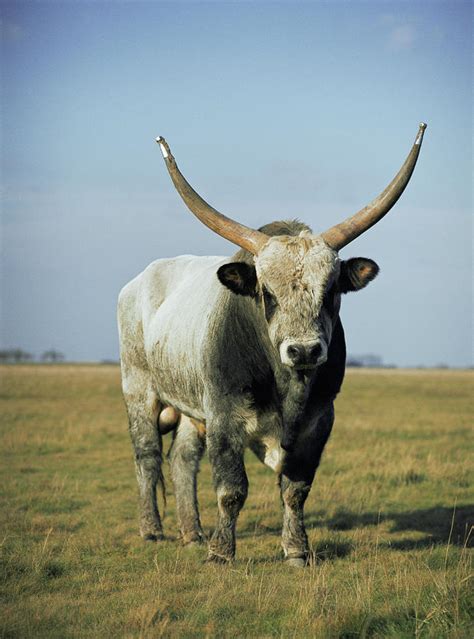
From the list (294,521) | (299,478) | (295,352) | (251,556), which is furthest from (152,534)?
(295,352)

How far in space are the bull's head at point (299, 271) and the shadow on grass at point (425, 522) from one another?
3.35m

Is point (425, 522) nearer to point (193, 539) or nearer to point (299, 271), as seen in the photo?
point (193, 539)

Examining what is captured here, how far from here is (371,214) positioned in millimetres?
7109

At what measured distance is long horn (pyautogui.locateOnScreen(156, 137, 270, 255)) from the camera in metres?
7.15

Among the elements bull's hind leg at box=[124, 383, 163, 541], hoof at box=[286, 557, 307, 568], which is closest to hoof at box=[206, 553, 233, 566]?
hoof at box=[286, 557, 307, 568]

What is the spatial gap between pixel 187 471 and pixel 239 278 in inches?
131

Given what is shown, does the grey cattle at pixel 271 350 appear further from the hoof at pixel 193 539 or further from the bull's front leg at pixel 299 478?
the hoof at pixel 193 539

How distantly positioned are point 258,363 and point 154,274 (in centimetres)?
356

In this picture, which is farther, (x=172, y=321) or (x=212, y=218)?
(x=172, y=321)

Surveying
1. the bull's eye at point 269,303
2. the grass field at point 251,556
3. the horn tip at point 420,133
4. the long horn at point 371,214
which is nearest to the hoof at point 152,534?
the grass field at point 251,556

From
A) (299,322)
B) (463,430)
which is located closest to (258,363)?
(299,322)

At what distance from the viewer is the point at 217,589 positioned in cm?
636

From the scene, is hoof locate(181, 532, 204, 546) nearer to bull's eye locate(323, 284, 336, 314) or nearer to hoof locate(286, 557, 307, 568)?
hoof locate(286, 557, 307, 568)

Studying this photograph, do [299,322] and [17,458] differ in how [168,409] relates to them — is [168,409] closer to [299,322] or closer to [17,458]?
[299,322]
